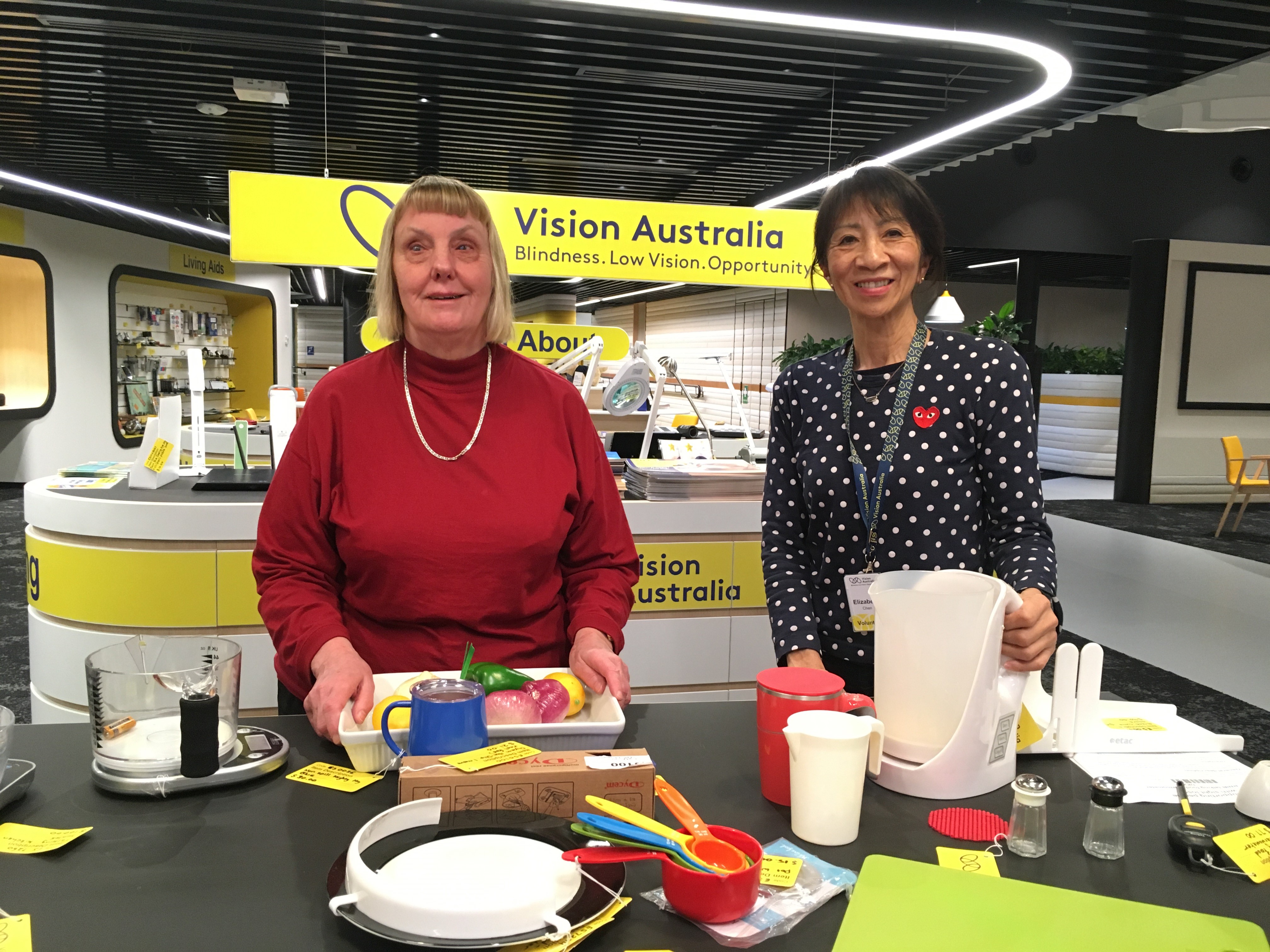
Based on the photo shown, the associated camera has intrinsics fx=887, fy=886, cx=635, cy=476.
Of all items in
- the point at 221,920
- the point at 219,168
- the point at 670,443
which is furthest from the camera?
the point at 219,168

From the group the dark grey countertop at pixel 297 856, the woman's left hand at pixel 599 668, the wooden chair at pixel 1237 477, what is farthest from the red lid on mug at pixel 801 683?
the wooden chair at pixel 1237 477

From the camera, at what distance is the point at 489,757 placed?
107cm

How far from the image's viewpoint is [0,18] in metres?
5.48

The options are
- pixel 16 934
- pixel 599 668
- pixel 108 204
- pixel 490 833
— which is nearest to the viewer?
pixel 16 934

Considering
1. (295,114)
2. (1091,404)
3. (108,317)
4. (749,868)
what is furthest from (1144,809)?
(1091,404)

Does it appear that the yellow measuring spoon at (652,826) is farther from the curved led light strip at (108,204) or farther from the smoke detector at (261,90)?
the curved led light strip at (108,204)

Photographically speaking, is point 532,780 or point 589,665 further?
point 589,665

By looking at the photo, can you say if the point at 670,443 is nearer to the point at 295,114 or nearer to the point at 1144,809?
the point at 1144,809

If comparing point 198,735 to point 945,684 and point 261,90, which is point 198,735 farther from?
point 261,90

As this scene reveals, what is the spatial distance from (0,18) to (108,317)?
21.4ft

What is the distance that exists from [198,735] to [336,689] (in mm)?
194

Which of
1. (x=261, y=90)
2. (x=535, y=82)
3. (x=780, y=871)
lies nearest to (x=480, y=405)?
(x=780, y=871)

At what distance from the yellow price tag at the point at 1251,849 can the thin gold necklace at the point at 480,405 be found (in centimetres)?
121

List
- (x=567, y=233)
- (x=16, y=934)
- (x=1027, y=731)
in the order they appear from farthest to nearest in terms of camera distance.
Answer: (x=567, y=233) → (x=1027, y=731) → (x=16, y=934)
